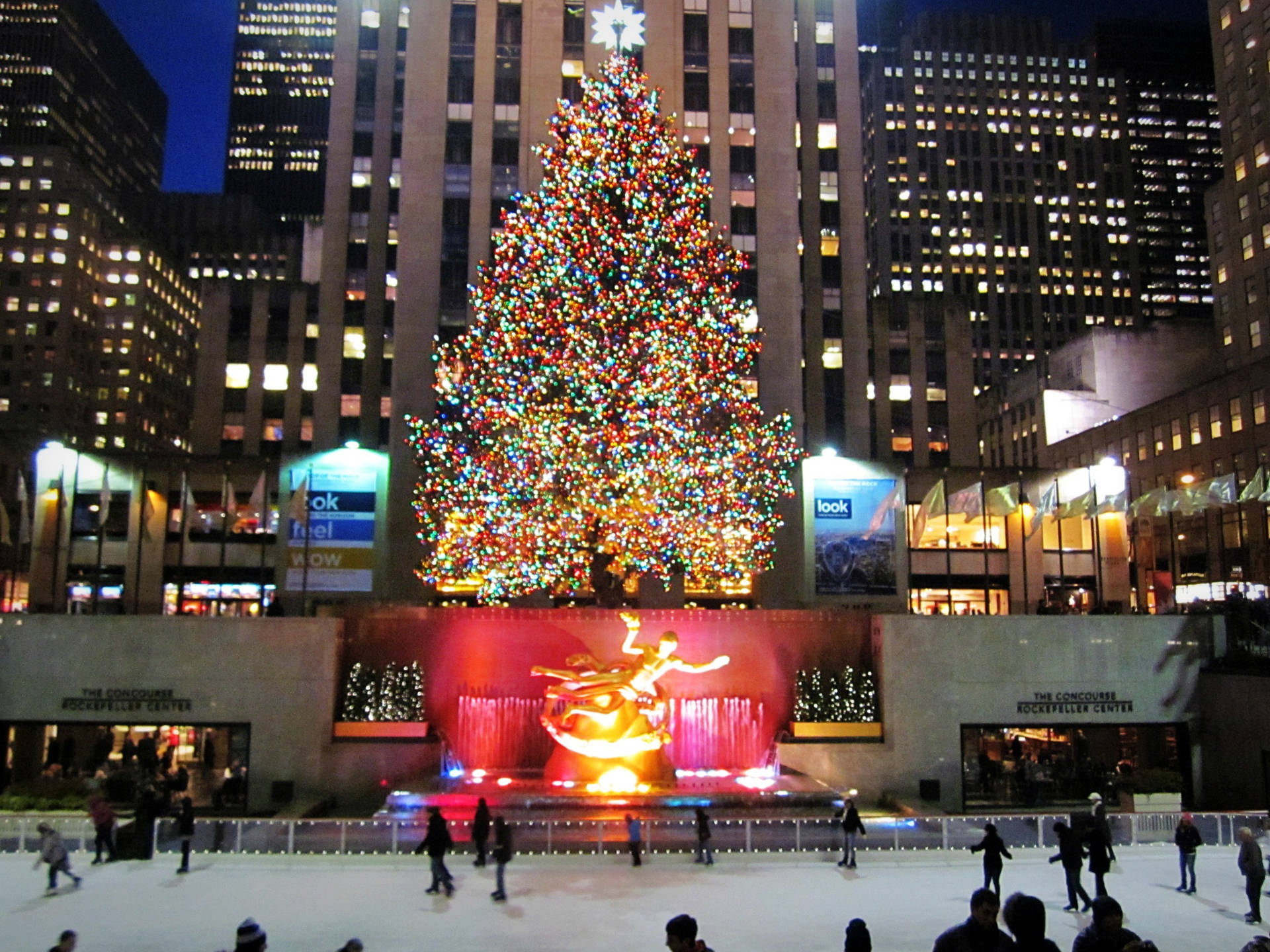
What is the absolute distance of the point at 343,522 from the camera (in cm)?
3431

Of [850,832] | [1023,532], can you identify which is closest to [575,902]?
[850,832]

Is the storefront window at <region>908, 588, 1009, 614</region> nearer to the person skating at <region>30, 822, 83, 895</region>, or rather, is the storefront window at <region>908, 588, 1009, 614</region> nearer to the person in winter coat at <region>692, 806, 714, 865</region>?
the person in winter coat at <region>692, 806, 714, 865</region>

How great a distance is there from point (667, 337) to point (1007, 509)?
11.6 meters

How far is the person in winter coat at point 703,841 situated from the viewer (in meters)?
→ 17.8

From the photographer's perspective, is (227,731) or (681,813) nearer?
(681,813)

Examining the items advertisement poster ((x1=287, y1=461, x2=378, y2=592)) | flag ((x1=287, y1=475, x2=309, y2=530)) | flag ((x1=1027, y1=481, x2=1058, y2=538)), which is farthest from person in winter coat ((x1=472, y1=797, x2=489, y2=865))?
flag ((x1=1027, y1=481, x2=1058, y2=538))

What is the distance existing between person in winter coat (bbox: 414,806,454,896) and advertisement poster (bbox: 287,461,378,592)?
732 inches

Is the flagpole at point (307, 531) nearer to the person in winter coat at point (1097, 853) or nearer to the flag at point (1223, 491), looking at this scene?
the person in winter coat at point (1097, 853)

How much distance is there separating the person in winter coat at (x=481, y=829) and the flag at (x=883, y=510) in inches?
760

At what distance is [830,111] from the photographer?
205 feet

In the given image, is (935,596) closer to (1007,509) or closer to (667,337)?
(1007,509)

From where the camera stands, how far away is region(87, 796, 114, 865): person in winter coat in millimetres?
17453

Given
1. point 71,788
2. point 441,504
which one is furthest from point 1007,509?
point 71,788

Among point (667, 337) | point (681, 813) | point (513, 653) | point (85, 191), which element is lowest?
point (681, 813)
